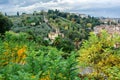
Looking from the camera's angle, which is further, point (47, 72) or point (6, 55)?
point (6, 55)

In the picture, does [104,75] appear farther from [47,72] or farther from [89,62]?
[47,72]

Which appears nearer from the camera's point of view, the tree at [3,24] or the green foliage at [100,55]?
the green foliage at [100,55]

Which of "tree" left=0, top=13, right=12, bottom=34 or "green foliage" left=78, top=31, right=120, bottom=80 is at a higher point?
"green foliage" left=78, top=31, right=120, bottom=80

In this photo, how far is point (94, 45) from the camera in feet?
81.1

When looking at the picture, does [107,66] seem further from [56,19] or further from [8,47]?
[56,19]

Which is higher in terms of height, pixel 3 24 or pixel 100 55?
pixel 100 55

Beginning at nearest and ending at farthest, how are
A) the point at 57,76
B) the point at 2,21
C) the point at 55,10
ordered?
the point at 57,76, the point at 2,21, the point at 55,10

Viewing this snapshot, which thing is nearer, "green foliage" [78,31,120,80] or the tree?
"green foliage" [78,31,120,80]

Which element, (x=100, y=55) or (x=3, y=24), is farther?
(x=3, y=24)

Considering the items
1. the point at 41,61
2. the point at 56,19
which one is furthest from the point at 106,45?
the point at 56,19

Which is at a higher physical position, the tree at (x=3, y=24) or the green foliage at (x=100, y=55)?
the green foliage at (x=100, y=55)

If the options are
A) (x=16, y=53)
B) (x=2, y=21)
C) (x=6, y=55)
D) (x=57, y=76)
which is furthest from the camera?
(x=2, y=21)

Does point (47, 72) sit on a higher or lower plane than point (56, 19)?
higher

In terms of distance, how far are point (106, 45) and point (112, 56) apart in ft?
3.40
